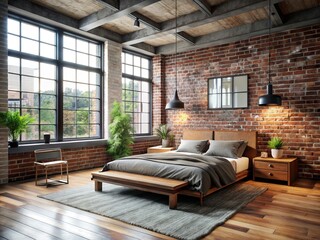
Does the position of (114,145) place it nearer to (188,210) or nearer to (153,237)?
(188,210)

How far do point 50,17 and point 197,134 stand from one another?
4507 mm

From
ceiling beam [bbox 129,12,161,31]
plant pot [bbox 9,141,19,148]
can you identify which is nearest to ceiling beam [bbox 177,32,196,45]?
ceiling beam [bbox 129,12,161,31]

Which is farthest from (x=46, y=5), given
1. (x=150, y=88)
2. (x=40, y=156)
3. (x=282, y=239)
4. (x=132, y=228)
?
(x=282, y=239)

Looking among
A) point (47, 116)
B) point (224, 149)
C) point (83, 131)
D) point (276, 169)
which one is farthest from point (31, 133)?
point (276, 169)

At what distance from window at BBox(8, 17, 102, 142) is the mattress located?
3607 millimetres

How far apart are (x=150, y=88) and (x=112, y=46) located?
1.94 meters

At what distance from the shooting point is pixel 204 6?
4984 mm

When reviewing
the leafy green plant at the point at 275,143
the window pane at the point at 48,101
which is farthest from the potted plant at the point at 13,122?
the leafy green plant at the point at 275,143

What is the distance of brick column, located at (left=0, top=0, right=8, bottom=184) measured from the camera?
4.87 meters

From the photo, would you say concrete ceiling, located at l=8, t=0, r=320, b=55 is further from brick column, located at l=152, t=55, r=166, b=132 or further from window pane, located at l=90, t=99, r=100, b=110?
window pane, located at l=90, t=99, r=100, b=110

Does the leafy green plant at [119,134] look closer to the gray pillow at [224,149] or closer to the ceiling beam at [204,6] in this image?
the gray pillow at [224,149]

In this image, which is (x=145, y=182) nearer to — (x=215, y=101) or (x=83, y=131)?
(x=83, y=131)

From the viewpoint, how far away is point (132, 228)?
10.0 feet

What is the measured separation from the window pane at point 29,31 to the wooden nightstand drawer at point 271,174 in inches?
219
